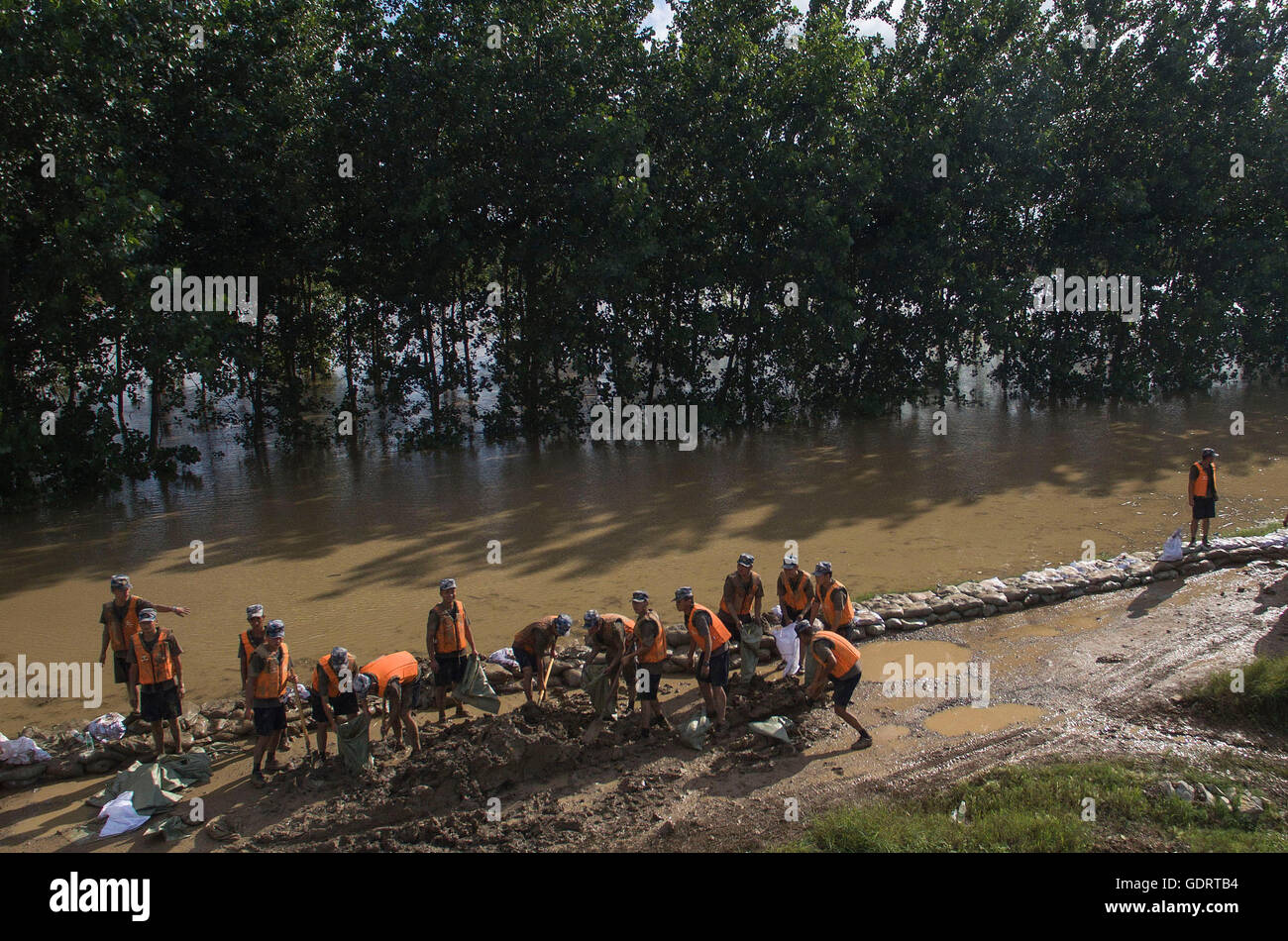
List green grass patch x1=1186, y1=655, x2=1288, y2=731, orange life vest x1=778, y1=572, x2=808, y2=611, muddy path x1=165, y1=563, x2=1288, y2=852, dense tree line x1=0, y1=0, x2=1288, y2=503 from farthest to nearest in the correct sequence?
1. dense tree line x1=0, y1=0, x2=1288, y2=503
2. orange life vest x1=778, y1=572, x2=808, y2=611
3. green grass patch x1=1186, y1=655, x2=1288, y2=731
4. muddy path x1=165, y1=563, x2=1288, y2=852

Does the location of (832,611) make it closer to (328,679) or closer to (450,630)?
(450,630)

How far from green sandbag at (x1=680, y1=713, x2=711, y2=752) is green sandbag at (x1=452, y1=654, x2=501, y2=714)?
184 cm

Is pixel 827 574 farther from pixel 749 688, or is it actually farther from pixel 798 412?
pixel 798 412

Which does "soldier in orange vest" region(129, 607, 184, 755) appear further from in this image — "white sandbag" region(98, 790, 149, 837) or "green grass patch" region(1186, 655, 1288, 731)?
"green grass patch" region(1186, 655, 1288, 731)

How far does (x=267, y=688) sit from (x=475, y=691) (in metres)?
1.87

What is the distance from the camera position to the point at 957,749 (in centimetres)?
782

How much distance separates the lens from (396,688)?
26.4 ft

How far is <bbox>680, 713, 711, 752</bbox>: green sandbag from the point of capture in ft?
26.5

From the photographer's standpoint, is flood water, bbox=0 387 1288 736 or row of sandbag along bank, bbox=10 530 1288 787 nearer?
row of sandbag along bank, bbox=10 530 1288 787

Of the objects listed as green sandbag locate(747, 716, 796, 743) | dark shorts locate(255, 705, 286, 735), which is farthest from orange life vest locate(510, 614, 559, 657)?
dark shorts locate(255, 705, 286, 735)

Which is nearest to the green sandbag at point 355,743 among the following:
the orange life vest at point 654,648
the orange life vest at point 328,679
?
the orange life vest at point 328,679

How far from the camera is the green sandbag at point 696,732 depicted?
8086mm

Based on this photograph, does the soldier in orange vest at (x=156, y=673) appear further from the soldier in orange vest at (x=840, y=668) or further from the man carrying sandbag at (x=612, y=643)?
the soldier in orange vest at (x=840, y=668)

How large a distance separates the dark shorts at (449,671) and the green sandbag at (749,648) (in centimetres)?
276
